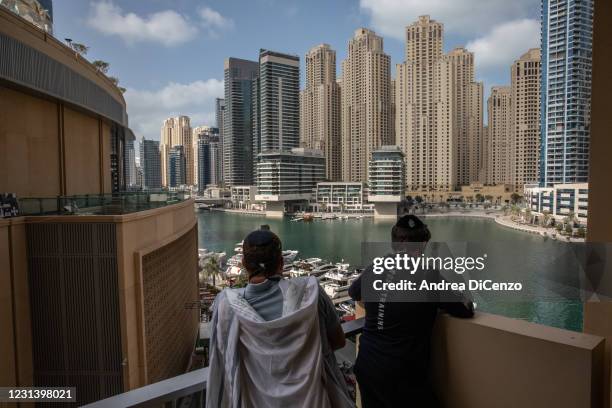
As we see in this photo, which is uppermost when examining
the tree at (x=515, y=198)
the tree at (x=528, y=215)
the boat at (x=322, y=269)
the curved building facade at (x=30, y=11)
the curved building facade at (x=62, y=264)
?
the curved building facade at (x=30, y=11)

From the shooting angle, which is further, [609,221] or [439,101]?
[439,101]

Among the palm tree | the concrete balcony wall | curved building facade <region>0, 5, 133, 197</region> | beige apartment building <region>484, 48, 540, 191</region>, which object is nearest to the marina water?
the palm tree

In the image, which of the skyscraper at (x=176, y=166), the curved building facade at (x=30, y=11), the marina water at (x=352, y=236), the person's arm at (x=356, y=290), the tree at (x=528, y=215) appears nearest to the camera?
the person's arm at (x=356, y=290)

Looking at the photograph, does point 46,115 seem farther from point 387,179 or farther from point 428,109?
point 428,109

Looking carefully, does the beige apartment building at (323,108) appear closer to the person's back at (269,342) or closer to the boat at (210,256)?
the boat at (210,256)

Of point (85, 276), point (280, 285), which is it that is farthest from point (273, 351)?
point (85, 276)

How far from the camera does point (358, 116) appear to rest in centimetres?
5953

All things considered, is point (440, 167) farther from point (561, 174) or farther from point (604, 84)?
point (604, 84)

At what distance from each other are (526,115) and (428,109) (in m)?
11.9

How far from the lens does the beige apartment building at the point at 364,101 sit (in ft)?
191

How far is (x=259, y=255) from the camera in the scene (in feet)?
3.52

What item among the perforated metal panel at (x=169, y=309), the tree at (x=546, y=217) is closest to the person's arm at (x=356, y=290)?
the perforated metal panel at (x=169, y=309)

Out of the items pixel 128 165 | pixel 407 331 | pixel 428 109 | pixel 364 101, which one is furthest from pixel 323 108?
pixel 407 331

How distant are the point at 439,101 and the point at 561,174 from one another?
2545cm
